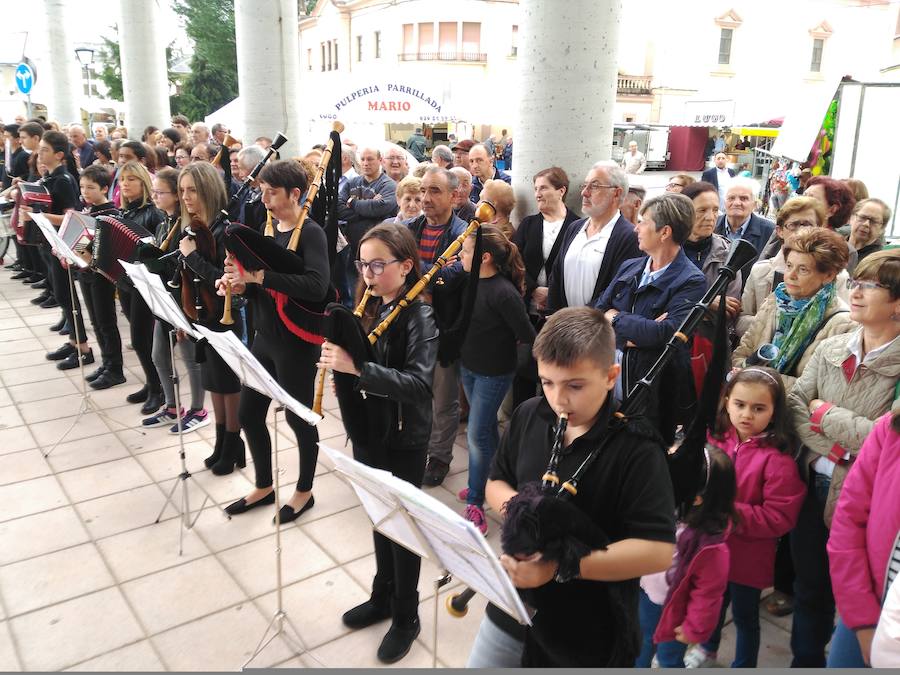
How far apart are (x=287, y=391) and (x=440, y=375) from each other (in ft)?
3.65

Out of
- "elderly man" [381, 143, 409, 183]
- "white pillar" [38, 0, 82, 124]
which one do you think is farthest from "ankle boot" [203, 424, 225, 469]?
"white pillar" [38, 0, 82, 124]

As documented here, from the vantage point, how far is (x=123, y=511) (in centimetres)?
443

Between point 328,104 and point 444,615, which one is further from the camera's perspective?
point 328,104

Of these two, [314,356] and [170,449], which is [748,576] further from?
[170,449]

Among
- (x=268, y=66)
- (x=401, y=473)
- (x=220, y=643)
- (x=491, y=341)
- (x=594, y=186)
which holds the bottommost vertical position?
(x=220, y=643)

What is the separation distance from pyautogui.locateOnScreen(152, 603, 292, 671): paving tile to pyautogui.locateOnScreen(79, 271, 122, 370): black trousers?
3781 mm

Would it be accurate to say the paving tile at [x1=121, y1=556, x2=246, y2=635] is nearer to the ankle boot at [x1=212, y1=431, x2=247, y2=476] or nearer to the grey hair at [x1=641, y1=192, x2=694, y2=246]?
the ankle boot at [x1=212, y1=431, x2=247, y2=476]

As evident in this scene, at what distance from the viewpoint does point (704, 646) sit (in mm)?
3021

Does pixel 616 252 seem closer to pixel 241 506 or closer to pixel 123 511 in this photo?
pixel 241 506

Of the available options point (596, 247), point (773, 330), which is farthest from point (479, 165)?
point (773, 330)

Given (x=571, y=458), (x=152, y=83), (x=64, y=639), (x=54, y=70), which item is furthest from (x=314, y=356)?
(x=54, y=70)

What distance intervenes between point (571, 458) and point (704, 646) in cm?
170

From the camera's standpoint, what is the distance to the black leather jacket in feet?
9.30

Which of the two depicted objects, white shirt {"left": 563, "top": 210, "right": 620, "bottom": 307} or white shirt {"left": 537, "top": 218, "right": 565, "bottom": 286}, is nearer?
white shirt {"left": 563, "top": 210, "right": 620, "bottom": 307}
